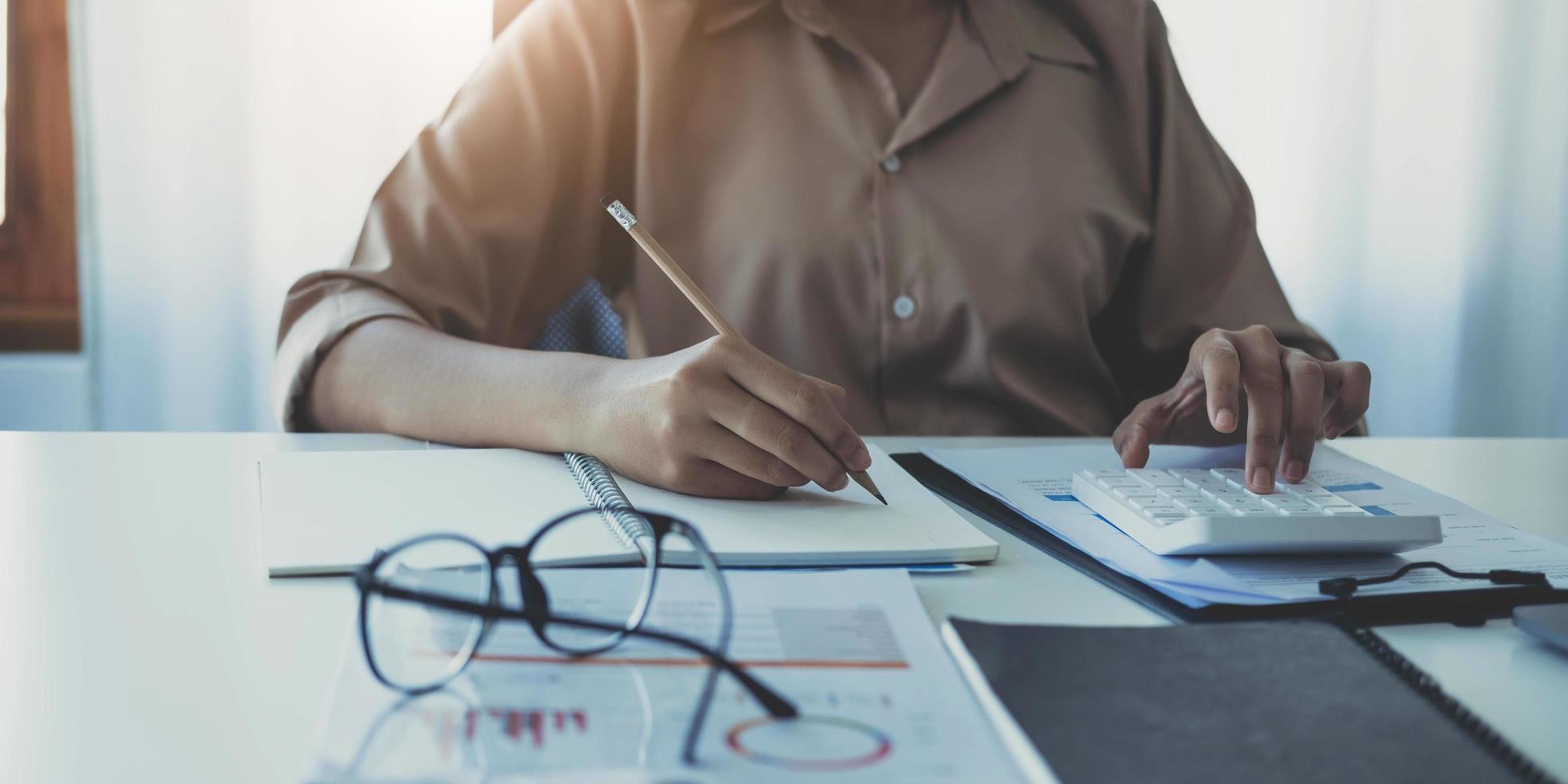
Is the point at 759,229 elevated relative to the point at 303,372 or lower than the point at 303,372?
elevated

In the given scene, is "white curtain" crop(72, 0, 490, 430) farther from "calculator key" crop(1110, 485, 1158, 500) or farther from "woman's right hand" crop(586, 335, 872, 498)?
"calculator key" crop(1110, 485, 1158, 500)

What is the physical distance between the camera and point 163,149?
188cm

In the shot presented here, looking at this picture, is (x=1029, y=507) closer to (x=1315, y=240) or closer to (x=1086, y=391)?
(x=1086, y=391)

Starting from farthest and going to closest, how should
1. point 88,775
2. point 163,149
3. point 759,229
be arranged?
point 163,149
point 759,229
point 88,775

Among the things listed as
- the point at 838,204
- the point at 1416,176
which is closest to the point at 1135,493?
the point at 838,204

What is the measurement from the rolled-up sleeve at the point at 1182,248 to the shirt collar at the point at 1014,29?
0.08 meters

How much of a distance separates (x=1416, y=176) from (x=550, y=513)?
7.09 ft

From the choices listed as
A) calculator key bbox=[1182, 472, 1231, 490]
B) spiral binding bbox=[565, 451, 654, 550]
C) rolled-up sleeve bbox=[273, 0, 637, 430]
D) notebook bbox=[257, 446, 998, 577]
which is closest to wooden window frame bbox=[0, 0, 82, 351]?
rolled-up sleeve bbox=[273, 0, 637, 430]

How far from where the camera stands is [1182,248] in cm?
114

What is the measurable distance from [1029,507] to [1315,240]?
1.86m

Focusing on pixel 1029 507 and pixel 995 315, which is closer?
pixel 1029 507

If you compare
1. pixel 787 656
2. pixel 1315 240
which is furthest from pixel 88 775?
pixel 1315 240

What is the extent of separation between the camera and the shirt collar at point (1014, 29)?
1.08 metres

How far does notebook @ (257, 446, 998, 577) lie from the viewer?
52 cm
